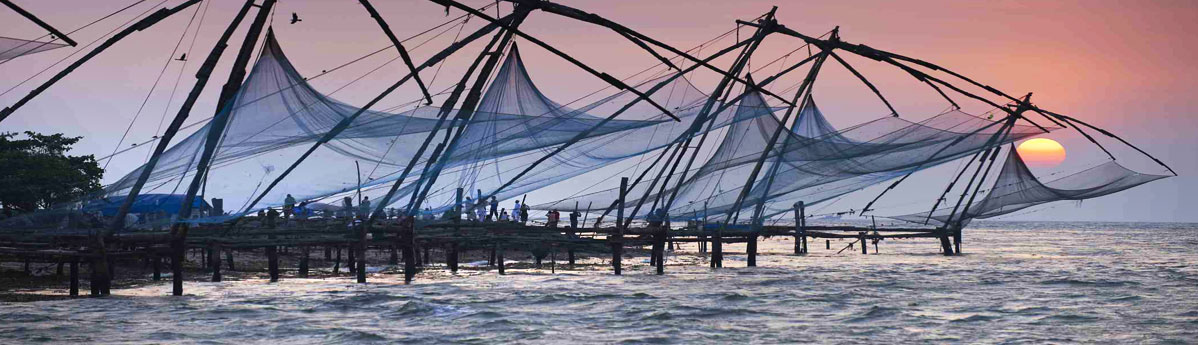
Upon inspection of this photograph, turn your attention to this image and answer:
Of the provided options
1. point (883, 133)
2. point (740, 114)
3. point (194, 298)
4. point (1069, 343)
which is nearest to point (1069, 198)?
point (883, 133)

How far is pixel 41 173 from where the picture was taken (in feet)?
113

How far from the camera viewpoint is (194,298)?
60.5ft

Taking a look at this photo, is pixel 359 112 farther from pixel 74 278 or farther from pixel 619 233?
pixel 619 233

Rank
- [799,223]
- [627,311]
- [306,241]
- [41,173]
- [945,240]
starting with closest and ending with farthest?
[627,311], [306,241], [41,173], [945,240], [799,223]

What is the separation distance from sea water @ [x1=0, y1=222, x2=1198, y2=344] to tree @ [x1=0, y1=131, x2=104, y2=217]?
41.8ft

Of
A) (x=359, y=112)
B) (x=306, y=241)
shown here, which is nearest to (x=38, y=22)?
(x=359, y=112)

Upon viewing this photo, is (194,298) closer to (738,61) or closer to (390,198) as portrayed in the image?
(390,198)

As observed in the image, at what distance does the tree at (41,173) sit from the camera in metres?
32.1

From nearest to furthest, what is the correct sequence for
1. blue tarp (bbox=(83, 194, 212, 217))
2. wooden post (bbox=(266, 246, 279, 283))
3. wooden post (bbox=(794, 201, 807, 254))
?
blue tarp (bbox=(83, 194, 212, 217)) < wooden post (bbox=(266, 246, 279, 283)) < wooden post (bbox=(794, 201, 807, 254))

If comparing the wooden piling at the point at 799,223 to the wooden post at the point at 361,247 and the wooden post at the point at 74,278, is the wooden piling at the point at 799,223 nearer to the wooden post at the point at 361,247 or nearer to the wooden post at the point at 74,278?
the wooden post at the point at 361,247

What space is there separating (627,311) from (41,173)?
23051 mm

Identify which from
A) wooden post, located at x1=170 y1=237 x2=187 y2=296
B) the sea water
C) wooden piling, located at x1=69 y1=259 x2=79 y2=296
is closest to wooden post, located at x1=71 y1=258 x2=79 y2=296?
wooden piling, located at x1=69 y1=259 x2=79 y2=296

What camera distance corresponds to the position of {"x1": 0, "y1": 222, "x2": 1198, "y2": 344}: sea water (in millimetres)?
14953

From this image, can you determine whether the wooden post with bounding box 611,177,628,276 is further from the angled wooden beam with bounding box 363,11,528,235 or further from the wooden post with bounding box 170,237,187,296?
the wooden post with bounding box 170,237,187,296
